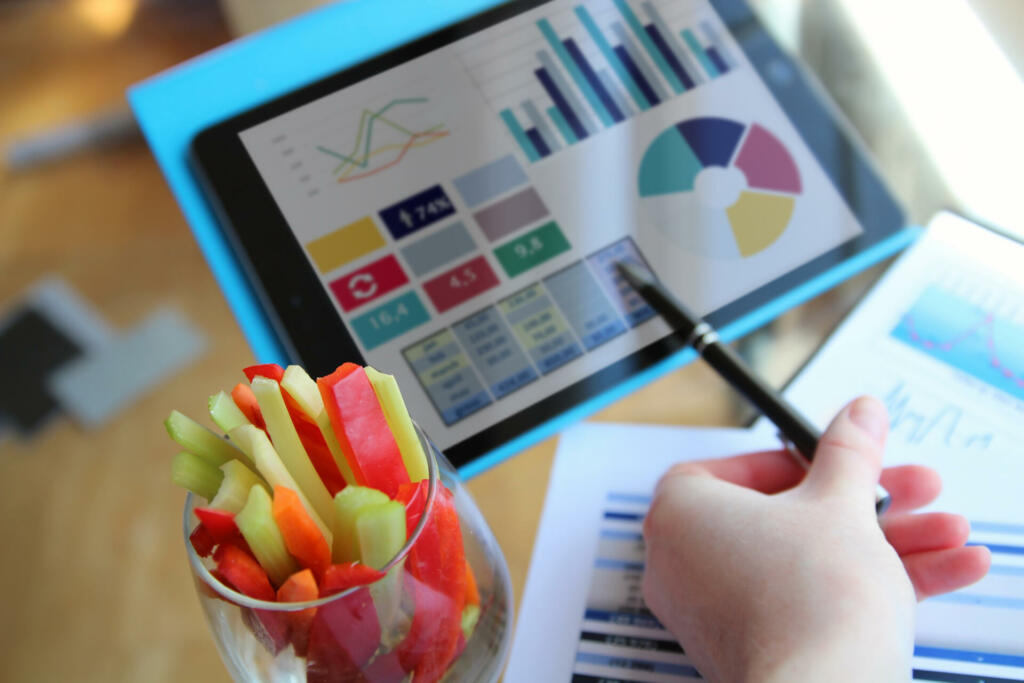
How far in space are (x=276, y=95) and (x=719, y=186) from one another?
0.27 metres

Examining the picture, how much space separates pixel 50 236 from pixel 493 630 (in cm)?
118

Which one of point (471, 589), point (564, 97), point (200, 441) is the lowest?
Answer: point (471, 589)

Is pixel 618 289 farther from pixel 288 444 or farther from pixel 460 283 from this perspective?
pixel 288 444

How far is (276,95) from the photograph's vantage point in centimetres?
54

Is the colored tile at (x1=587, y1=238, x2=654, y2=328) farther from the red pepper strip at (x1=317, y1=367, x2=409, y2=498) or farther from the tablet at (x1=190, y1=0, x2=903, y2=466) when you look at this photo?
the red pepper strip at (x1=317, y1=367, x2=409, y2=498)

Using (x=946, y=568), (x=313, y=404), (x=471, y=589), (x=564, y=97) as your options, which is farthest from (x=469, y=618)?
(x=564, y=97)

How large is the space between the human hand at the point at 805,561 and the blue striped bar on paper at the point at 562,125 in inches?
8.2

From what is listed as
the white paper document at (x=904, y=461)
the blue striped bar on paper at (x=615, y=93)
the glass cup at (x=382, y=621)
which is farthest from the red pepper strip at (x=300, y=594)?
the blue striped bar on paper at (x=615, y=93)

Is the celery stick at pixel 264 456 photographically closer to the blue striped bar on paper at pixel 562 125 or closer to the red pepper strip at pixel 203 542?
the red pepper strip at pixel 203 542

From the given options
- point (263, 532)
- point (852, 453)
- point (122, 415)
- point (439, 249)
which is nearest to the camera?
point (263, 532)

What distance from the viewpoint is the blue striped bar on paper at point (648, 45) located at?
572mm

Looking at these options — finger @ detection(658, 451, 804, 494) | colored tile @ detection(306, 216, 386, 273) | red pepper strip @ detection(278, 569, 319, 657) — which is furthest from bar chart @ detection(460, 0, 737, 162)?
red pepper strip @ detection(278, 569, 319, 657)

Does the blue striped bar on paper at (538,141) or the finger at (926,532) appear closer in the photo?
the finger at (926,532)

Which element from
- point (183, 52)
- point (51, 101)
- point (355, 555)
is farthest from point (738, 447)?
point (51, 101)
